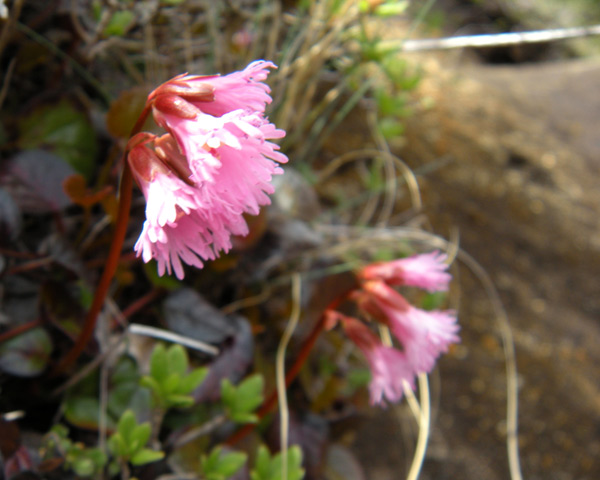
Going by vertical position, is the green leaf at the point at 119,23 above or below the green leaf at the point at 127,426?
above

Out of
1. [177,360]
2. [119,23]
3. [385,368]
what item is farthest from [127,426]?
[119,23]

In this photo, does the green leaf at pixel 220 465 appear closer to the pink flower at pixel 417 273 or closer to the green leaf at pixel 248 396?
the green leaf at pixel 248 396

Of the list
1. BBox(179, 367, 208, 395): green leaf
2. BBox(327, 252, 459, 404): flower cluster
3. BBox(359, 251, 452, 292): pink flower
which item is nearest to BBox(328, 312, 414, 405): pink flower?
BBox(327, 252, 459, 404): flower cluster

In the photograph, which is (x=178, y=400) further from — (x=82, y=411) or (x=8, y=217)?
(x=8, y=217)

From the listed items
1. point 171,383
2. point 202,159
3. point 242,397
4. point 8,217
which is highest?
point 202,159

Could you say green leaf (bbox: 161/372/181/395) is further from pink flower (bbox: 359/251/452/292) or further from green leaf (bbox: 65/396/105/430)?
pink flower (bbox: 359/251/452/292)

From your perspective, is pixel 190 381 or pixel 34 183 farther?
pixel 34 183

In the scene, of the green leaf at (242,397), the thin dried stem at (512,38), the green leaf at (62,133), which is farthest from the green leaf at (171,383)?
the thin dried stem at (512,38)
